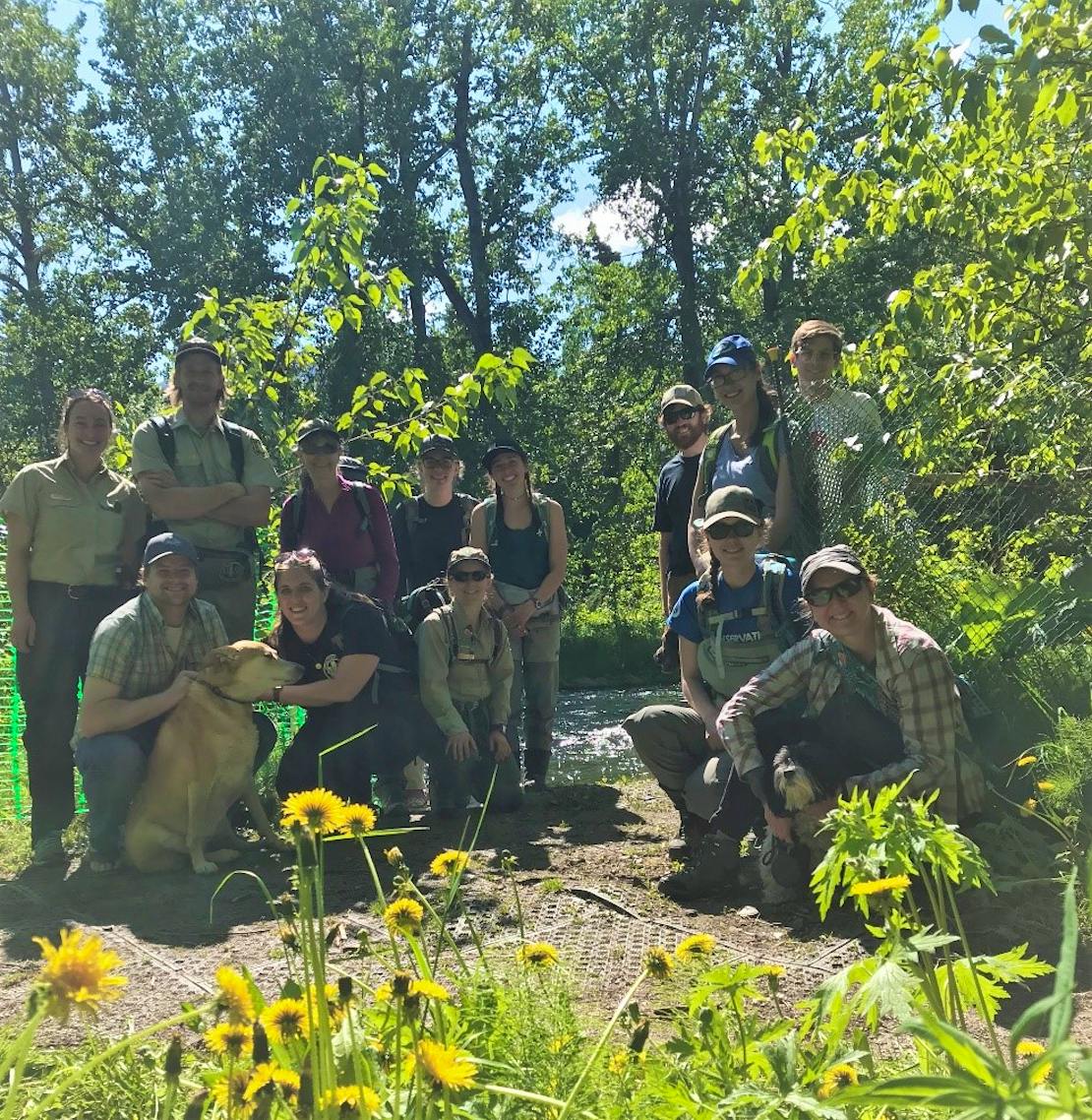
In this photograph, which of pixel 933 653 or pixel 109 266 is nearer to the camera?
pixel 933 653

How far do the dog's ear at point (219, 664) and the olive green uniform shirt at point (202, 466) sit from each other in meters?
0.75

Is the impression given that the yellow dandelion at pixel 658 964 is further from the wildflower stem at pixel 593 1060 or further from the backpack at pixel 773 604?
the backpack at pixel 773 604

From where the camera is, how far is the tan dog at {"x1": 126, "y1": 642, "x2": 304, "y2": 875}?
15.3 ft

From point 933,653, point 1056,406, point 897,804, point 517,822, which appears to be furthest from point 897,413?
point 897,804

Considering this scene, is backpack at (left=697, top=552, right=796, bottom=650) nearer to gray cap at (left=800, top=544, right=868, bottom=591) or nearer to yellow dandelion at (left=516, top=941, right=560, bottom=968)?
gray cap at (left=800, top=544, right=868, bottom=591)

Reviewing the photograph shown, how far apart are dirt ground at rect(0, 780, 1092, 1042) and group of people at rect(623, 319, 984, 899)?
27 centimetres

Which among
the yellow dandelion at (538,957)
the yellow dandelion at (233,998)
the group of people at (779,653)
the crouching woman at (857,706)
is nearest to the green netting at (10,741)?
the group of people at (779,653)

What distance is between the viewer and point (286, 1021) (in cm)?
133

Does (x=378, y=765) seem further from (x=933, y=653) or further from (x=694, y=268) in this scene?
(x=694, y=268)

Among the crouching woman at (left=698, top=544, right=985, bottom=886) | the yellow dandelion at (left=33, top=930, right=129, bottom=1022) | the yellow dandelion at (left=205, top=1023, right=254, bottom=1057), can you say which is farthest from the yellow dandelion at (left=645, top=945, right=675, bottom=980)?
the crouching woman at (left=698, top=544, right=985, bottom=886)

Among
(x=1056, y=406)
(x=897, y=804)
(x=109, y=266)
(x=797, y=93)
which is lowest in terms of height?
(x=897, y=804)

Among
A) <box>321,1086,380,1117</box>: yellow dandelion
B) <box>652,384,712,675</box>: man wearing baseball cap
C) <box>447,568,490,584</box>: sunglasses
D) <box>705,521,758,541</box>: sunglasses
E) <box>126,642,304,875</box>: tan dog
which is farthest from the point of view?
<box>652,384,712,675</box>: man wearing baseball cap

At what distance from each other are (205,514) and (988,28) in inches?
143

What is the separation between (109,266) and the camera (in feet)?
84.5
